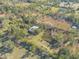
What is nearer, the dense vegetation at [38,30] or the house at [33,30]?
the dense vegetation at [38,30]

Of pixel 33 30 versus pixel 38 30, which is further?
pixel 33 30

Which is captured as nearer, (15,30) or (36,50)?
(36,50)

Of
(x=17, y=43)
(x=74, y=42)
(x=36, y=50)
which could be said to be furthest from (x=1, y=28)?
(x=74, y=42)

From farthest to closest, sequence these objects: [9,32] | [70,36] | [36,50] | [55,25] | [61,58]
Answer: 1. [55,25]
2. [9,32]
3. [70,36]
4. [36,50]
5. [61,58]

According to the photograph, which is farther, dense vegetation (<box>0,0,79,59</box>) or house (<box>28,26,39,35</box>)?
house (<box>28,26,39,35</box>)

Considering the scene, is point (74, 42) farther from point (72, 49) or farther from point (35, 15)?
point (35, 15)

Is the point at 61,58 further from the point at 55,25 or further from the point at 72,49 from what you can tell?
the point at 55,25

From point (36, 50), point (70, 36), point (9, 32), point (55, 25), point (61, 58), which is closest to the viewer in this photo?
point (61, 58)
